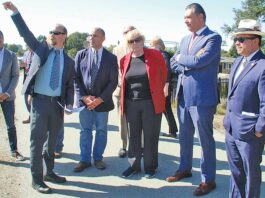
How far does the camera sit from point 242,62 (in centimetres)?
404

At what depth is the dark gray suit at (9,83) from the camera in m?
6.21

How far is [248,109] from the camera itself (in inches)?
151

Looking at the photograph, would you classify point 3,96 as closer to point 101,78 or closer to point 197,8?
point 101,78

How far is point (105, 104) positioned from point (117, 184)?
52.0 inches

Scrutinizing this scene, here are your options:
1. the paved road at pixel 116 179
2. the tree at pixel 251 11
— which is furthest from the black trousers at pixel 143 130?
the tree at pixel 251 11

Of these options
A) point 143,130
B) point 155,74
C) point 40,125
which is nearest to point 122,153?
point 143,130

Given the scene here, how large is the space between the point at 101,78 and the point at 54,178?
1714mm

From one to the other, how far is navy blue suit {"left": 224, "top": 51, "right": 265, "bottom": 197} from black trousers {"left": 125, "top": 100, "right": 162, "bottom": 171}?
5.26 feet

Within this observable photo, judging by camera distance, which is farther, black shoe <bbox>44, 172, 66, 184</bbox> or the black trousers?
the black trousers

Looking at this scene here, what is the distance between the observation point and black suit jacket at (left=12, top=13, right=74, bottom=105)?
451 cm

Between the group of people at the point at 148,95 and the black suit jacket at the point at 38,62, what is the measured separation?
12mm

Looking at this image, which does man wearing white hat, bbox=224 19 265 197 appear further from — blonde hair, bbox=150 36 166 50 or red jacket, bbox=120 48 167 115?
blonde hair, bbox=150 36 166 50

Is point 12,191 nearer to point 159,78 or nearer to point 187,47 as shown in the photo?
point 159,78

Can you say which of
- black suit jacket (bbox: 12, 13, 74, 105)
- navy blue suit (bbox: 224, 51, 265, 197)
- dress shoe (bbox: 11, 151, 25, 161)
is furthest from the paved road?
black suit jacket (bbox: 12, 13, 74, 105)
